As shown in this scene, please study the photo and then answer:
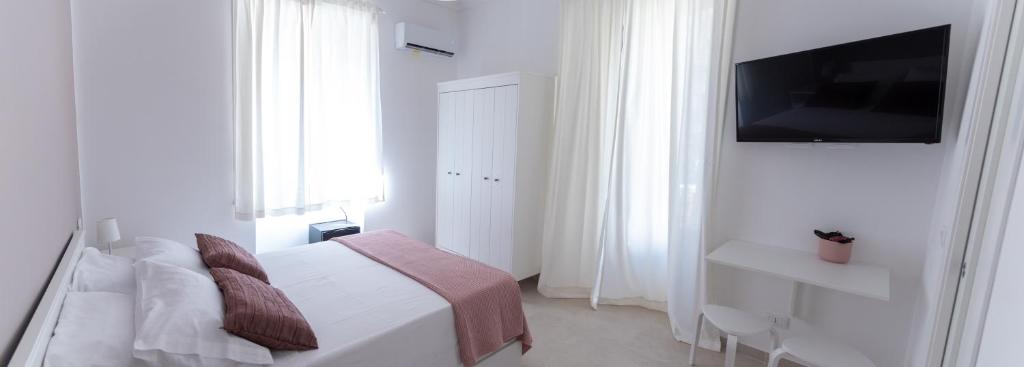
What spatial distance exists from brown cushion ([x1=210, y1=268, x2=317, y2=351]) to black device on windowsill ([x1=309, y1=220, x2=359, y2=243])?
1812 mm

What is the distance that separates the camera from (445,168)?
3.89 meters

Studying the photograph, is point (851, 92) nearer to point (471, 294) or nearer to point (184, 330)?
point (471, 294)

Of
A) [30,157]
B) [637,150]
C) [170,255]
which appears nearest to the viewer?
[30,157]

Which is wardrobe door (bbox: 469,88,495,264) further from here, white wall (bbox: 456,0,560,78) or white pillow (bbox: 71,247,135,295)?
white pillow (bbox: 71,247,135,295)

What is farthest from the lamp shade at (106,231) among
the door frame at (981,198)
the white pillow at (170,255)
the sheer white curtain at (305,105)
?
the door frame at (981,198)

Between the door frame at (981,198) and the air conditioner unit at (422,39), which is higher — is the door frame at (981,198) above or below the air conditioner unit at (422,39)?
below

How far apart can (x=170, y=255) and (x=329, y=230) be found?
156 centimetres

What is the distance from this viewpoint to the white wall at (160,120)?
252 centimetres

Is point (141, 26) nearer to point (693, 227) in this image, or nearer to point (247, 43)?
point (247, 43)

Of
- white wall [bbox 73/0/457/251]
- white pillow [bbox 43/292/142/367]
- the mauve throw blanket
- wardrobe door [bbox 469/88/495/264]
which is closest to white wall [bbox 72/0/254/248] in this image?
white wall [bbox 73/0/457/251]

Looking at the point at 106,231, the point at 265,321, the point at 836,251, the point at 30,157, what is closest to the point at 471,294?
the point at 265,321

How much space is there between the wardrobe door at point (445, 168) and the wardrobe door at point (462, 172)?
0.05 meters

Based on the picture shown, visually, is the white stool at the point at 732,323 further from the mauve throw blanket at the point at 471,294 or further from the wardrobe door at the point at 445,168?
the wardrobe door at the point at 445,168

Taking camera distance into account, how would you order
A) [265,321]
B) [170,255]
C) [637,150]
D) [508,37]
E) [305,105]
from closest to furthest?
[265,321]
[170,255]
[637,150]
[305,105]
[508,37]
